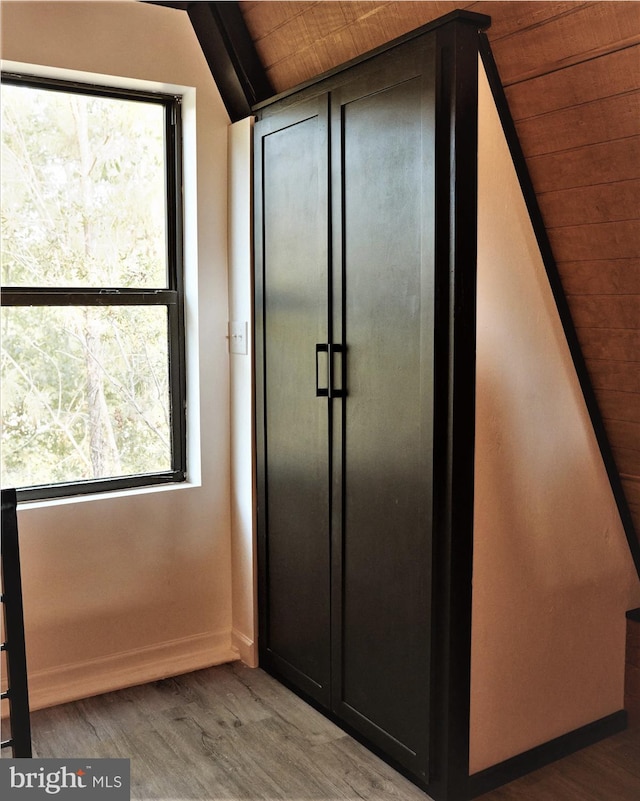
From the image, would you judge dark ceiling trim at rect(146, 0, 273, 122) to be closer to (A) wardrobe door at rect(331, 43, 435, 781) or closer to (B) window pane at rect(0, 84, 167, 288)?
(B) window pane at rect(0, 84, 167, 288)

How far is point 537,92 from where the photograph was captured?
6.47 ft

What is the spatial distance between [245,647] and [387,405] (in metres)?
1.29

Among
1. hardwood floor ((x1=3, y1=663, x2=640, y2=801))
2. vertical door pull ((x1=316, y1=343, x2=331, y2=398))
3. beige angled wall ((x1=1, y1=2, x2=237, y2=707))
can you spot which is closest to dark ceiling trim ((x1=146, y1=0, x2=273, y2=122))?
beige angled wall ((x1=1, y1=2, x2=237, y2=707))

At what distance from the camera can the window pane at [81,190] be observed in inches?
106

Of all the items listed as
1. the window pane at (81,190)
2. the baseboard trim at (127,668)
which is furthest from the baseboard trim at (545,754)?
the window pane at (81,190)

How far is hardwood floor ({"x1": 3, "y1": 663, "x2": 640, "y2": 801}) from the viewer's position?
7.29ft

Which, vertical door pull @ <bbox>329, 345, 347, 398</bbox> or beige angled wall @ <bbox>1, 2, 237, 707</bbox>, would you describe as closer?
vertical door pull @ <bbox>329, 345, 347, 398</bbox>

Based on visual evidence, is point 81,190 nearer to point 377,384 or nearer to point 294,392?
point 294,392

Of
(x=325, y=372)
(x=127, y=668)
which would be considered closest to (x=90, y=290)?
(x=325, y=372)

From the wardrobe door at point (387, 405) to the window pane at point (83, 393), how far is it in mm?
869

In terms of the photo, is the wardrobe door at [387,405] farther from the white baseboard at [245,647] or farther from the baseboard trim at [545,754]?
the white baseboard at [245,647]

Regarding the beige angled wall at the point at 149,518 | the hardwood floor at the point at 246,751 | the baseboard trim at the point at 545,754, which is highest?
the beige angled wall at the point at 149,518

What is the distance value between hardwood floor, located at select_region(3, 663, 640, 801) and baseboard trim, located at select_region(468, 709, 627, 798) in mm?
21

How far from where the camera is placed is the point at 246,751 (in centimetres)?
243
